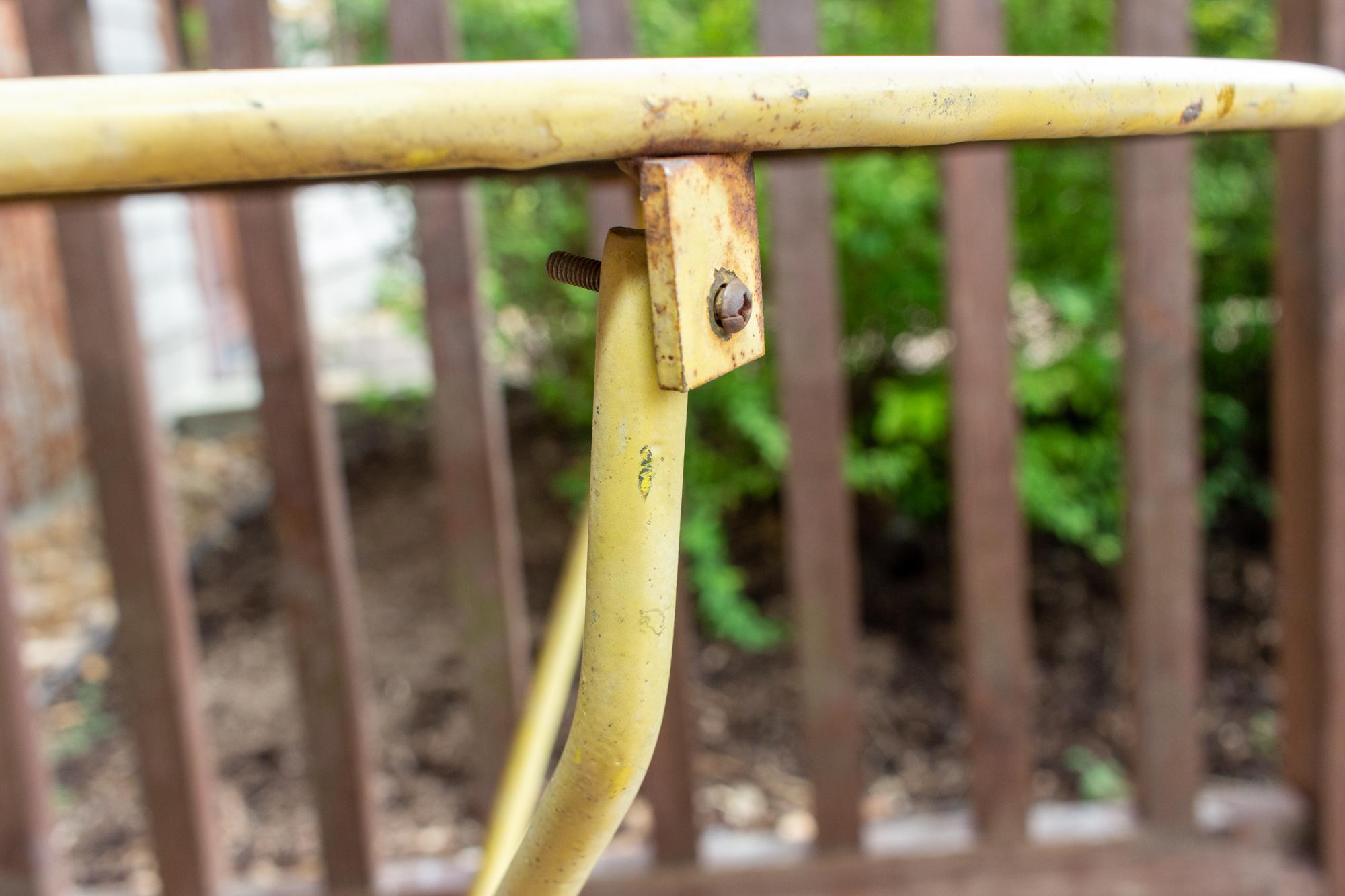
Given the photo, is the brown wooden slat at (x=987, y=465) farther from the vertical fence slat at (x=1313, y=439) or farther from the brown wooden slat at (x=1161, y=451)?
the vertical fence slat at (x=1313, y=439)

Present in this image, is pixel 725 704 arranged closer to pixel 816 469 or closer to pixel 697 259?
pixel 816 469

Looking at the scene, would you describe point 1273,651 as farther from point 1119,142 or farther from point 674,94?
point 674,94

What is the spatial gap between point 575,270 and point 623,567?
11 cm

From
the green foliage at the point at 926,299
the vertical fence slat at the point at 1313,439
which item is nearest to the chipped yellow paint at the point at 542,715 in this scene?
the vertical fence slat at the point at 1313,439

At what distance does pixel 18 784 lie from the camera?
4.29 ft

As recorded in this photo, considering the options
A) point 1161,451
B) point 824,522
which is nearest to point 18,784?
point 824,522

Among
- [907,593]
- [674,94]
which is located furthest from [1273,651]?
[674,94]

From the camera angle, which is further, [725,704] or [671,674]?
[725,704]

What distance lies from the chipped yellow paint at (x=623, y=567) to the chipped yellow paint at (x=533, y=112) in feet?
0.19

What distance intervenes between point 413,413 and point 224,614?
808 millimetres

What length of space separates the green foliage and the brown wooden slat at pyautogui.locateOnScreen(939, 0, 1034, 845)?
67cm

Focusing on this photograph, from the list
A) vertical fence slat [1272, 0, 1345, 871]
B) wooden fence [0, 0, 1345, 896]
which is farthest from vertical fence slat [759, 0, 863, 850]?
vertical fence slat [1272, 0, 1345, 871]

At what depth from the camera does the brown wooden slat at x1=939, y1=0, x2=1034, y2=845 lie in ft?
4.00

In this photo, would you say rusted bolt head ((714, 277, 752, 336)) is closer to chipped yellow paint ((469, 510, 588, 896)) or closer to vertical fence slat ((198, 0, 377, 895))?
chipped yellow paint ((469, 510, 588, 896))
